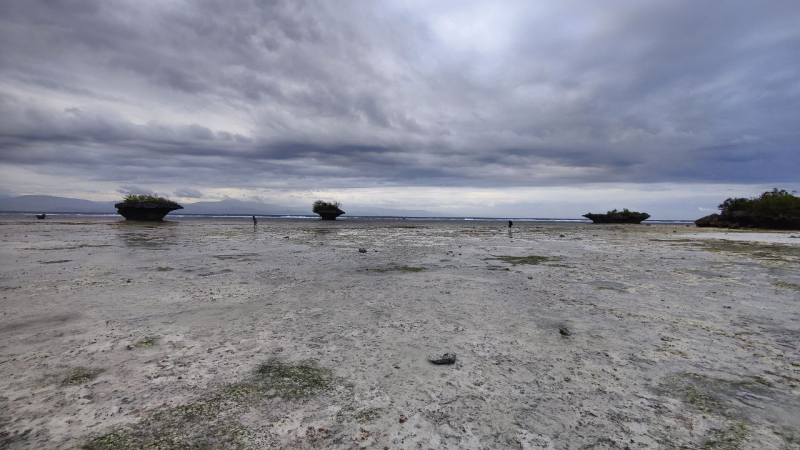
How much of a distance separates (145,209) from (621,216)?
346 ft

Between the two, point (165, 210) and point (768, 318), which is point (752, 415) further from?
point (165, 210)

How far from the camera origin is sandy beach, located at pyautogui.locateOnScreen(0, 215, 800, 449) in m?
2.90

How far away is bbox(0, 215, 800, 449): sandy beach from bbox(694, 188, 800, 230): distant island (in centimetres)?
5713

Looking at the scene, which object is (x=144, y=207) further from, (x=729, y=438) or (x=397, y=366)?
(x=729, y=438)

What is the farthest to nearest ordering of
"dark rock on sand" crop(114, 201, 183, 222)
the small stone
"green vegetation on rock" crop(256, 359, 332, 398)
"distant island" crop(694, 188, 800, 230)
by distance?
1. "dark rock on sand" crop(114, 201, 183, 222)
2. "distant island" crop(694, 188, 800, 230)
3. the small stone
4. "green vegetation on rock" crop(256, 359, 332, 398)

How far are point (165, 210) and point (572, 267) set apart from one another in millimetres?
65588

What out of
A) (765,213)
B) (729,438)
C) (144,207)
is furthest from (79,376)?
(765,213)

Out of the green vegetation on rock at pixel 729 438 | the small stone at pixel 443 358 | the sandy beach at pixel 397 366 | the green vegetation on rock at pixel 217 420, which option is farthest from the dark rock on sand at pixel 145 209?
the green vegetation on rock at pixel 729 438

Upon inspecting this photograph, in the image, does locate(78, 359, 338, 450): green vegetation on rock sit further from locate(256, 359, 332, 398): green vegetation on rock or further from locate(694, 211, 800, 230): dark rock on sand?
locate(694, 211, 800, 230): dark rock on sand

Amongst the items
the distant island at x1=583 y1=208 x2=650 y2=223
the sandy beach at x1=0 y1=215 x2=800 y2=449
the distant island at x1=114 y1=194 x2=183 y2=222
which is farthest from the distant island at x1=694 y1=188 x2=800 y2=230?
the distant island at x1=114 y1=194 x2=183 y2=222

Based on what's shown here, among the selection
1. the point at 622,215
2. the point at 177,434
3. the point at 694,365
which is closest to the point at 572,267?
the point at 694,365

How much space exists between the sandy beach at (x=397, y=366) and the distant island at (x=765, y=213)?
5713 centimetres

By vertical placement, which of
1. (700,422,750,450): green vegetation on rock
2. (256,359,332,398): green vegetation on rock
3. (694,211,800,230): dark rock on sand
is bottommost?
(256,359,332,398): green vegetation on rock

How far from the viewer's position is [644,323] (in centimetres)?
584
